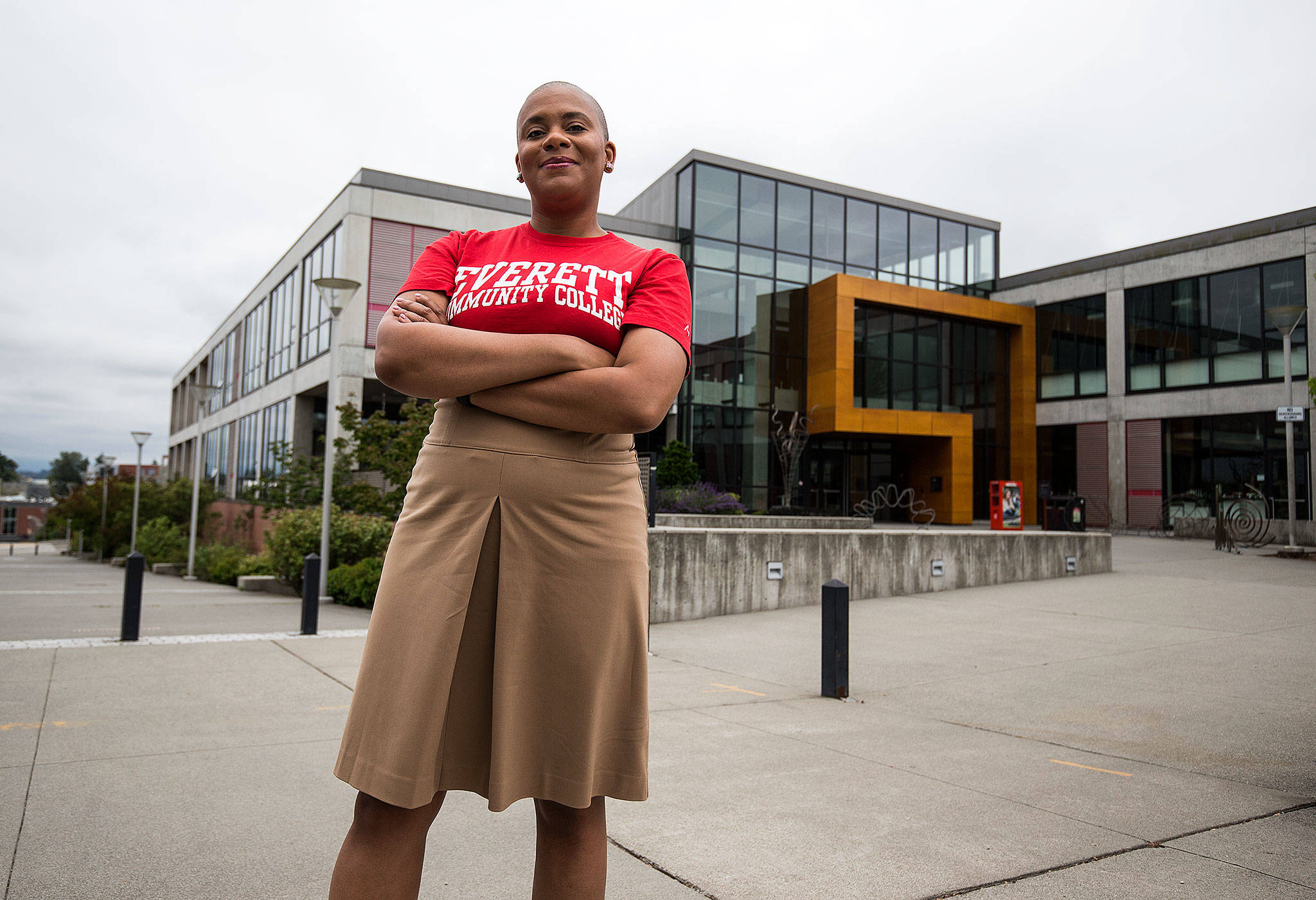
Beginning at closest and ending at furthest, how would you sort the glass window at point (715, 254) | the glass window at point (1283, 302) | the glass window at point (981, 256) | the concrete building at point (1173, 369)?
the glass window at point (1283, 302)
the concrete building at point (1173, 369)
the glass window at point (715, 254)
the glass window at point (981, 256)

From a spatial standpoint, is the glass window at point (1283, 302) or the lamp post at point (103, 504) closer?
the glass window at point (1283, 302)

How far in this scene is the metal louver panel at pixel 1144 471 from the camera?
2711cm

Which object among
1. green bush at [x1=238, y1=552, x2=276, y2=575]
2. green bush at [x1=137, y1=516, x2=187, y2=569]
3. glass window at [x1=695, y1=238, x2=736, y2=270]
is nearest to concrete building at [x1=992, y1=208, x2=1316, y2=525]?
glass window at [x1=695, y1=238, x2=736, y2=270]

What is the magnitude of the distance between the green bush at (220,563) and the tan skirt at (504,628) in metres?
18.9

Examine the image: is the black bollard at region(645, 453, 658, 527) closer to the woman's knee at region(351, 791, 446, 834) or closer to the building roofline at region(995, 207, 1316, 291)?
the woman's knee at region(351, 791, 446, 834)

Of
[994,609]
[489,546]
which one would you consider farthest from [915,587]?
[489,546]

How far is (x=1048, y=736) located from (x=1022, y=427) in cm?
2861

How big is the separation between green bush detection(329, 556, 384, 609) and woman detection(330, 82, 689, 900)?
9.90 meters

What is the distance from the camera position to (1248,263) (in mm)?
25297

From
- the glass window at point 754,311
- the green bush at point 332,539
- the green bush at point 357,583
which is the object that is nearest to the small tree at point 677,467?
the glass window at point 754,311

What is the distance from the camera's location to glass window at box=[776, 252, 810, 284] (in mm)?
26891

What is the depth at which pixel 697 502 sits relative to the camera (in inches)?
794

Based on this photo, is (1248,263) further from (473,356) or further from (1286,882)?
(473,356)

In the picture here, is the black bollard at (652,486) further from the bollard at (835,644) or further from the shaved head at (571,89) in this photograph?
the shaved head at (571,89)
